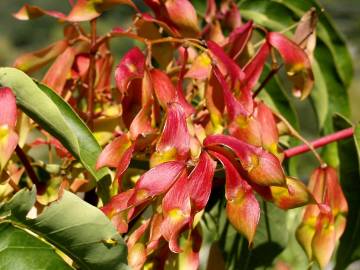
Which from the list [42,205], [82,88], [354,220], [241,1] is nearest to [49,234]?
[42,205]

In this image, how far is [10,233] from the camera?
1.91 ft

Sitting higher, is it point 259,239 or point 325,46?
point 325,46

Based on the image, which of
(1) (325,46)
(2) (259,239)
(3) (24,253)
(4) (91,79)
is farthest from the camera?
(1) (325,46)

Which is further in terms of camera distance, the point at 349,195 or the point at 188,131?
the point at 349,195

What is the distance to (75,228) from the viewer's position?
0.58 m

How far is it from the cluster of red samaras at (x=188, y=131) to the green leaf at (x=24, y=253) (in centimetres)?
6

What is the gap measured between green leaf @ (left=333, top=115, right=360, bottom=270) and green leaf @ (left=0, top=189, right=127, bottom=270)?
377mm

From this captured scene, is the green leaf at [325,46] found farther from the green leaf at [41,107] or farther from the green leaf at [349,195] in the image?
the green leaf at [41,107]

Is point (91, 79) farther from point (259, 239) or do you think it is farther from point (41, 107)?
point (259, 239)

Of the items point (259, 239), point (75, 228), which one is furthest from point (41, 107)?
point (259, 239)

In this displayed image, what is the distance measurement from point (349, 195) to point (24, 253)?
1.47 ft

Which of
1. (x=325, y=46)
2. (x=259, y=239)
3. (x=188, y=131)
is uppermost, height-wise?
(x=188, y=131)

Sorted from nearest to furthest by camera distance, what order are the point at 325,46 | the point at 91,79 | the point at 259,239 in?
the point at 91,79
the point at 259,239
the point at 325,46

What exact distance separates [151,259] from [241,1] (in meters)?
0.49
